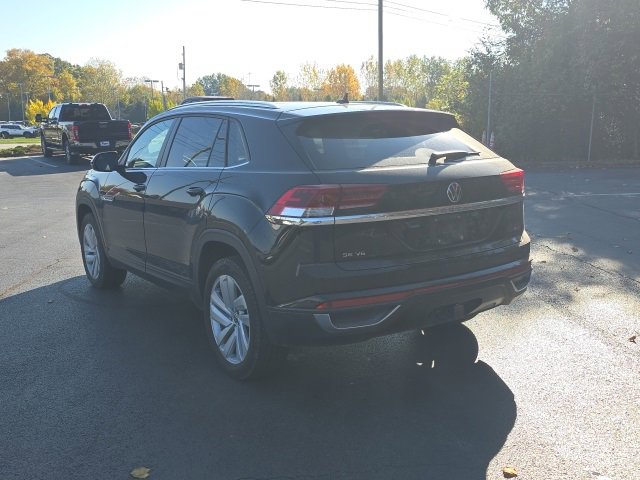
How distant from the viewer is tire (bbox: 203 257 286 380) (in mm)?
4023

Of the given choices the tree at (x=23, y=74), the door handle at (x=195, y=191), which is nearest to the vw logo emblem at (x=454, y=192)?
the door handle at (x=195, y=191)

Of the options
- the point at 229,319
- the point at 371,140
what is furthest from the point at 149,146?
the point at 371,140

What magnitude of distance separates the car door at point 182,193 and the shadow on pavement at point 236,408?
0.68m

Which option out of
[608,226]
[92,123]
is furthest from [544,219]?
[92,123]

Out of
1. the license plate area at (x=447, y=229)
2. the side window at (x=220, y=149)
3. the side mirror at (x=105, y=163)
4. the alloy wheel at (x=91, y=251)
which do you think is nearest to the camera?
the license plate area at (x=447, y=229)

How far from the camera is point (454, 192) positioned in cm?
396

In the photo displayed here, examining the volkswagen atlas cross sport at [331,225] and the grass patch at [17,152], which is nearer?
the volkswagen atlas cross sport at [331,225]

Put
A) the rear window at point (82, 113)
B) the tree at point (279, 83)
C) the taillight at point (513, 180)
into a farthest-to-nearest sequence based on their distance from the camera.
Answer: the tree at point (279, 83) < the rear window at point (82, 113) < the taillight at point (513, 180)

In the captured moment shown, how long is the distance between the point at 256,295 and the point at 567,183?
13753 millimetres

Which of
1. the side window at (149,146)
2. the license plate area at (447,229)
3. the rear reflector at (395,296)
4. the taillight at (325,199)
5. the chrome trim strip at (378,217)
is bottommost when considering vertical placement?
the rear reflector at (395,296)

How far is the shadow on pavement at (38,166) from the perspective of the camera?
21031mm

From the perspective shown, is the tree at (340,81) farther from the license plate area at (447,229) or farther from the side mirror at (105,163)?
the license plate area at (447,229)

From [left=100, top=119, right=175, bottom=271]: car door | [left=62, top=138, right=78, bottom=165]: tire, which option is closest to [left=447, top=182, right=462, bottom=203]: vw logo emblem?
[left=100, top=119, right=175, bottom=271]: car door

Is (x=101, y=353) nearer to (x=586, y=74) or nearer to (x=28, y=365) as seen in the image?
(x=28, y=365)
